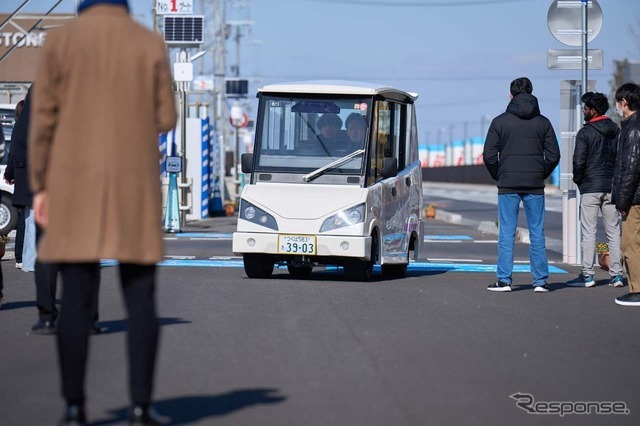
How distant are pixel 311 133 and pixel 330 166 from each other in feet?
1.69

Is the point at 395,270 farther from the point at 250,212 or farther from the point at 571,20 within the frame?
the point at 571,20

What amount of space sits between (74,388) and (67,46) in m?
1.53

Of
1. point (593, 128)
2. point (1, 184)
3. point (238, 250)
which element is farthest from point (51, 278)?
point (1, 184)

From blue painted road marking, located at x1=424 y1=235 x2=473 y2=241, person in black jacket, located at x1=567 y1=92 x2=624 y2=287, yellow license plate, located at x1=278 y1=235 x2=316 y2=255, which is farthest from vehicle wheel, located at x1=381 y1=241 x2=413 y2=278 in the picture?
blue painted road marking, located at x1=424 y1=235 x2=473 y2=241

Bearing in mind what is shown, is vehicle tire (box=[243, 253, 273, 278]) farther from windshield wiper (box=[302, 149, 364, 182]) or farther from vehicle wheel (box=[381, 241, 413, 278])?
vehicle wheel (box=[381, 241, 413, 278])

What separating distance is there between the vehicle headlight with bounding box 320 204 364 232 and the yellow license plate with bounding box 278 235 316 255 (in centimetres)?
20

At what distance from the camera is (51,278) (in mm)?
8703

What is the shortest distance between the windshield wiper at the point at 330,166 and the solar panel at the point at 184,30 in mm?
16929

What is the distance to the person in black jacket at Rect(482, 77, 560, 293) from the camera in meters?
12.5

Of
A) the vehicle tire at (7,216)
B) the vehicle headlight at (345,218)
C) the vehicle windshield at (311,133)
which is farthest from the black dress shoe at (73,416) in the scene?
the vehicle tire at (7,216)

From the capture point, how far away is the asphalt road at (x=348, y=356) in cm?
598

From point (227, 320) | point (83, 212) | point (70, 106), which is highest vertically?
point (70, 106)

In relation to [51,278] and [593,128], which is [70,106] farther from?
[593,128]

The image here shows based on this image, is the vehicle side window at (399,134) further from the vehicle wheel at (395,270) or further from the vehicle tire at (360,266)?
the vehicle tire at (360,266)
